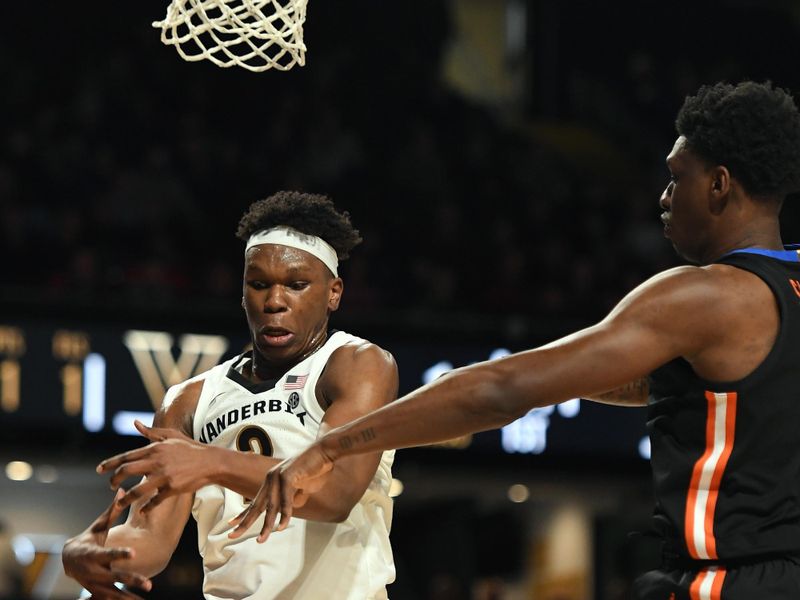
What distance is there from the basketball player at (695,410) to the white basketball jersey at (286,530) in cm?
91

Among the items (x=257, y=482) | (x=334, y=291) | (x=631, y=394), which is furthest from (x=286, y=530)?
(x=631, y=394)

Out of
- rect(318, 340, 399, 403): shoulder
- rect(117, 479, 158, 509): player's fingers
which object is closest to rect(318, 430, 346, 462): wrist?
rect(117, 479, 158, 509): player's fingers

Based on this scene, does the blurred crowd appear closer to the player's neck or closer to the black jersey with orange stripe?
the player's neck

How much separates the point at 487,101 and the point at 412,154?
3.43 meters

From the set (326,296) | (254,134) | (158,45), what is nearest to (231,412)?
(326,296)

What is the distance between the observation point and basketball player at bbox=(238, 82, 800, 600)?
299 cm

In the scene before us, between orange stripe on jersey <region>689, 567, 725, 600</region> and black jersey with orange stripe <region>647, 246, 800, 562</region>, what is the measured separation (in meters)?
0.03

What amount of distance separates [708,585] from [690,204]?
910 mm

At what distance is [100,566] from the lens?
3594 millimetres

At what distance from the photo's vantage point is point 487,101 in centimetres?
1705

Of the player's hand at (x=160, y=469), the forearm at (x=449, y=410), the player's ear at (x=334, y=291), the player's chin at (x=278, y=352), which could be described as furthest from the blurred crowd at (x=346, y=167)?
the forearm at (x=449, y=410)

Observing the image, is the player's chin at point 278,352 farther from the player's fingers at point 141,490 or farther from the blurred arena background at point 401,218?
the blurred arena background at point 401,218

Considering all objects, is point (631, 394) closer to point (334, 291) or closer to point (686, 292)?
point (686, 292)

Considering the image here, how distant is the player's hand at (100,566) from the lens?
3.55m
